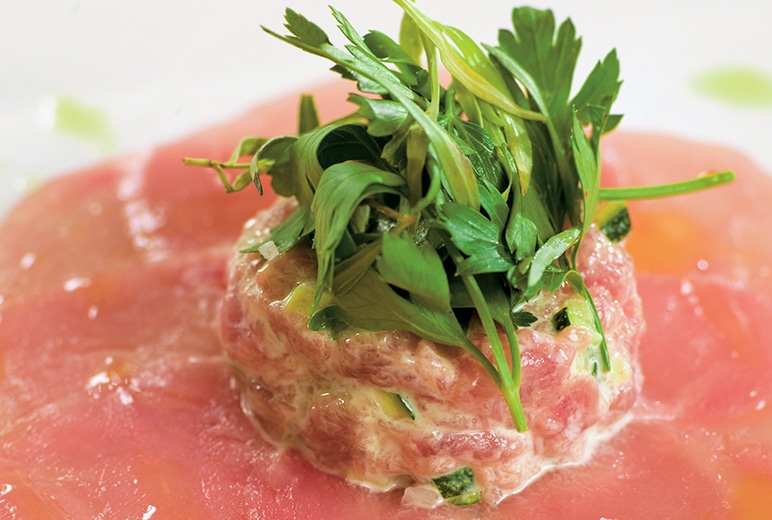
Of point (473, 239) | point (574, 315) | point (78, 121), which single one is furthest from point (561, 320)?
point (78, 121)

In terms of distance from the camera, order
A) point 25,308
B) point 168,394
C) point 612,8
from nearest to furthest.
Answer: point 168,394 → point 25,308 → point 612,8

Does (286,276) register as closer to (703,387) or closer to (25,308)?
(25,308)

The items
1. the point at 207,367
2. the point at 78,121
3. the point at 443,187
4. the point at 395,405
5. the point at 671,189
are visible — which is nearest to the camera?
the point at 443,187

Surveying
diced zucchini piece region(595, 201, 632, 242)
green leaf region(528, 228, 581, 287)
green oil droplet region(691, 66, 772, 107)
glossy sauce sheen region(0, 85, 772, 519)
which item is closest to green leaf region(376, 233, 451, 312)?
green leaf region(528, 228, 581, 287)

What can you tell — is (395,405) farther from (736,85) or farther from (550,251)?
(736,85)

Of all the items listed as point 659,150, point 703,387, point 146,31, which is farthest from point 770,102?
point 146,31

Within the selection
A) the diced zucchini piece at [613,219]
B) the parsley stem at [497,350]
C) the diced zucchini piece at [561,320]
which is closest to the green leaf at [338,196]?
the parsley stem at [497,350]
